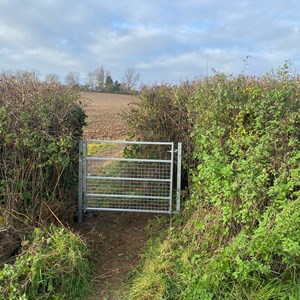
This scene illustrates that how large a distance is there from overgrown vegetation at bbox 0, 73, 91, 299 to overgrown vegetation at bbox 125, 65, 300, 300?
30.6 inches

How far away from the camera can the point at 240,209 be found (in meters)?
3.41

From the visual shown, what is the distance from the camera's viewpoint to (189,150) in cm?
542

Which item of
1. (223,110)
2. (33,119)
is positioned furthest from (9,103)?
(223,110)

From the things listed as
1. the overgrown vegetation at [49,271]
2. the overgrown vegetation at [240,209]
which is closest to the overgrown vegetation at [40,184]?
the overgrown vegetation at [49,271]

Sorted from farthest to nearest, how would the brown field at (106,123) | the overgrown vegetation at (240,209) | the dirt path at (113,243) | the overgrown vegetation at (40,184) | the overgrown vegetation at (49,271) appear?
the brown field at (106,123) < the dirt path at (113,243) < the overgrown vegetation at (40,184) < the overgrown vegetation at (49,271) < the overgrown vegetation at (240,209)

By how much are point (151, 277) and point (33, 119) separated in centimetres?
256

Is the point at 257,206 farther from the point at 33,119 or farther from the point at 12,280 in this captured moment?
the point at 33,119

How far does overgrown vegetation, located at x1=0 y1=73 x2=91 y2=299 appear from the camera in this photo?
11.2 feet

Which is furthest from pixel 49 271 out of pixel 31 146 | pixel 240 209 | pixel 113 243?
pixel 240 209

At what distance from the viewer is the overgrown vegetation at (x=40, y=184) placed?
342cm

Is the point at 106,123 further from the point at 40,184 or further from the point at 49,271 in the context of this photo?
the point at 49,271

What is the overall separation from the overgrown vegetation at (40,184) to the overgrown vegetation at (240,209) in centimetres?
78

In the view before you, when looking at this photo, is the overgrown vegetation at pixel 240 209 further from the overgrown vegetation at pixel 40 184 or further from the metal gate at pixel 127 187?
the metal gate at pixel 127 187

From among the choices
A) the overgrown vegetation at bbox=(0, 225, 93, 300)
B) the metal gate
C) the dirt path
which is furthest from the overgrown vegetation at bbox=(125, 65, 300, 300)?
the metal gate
